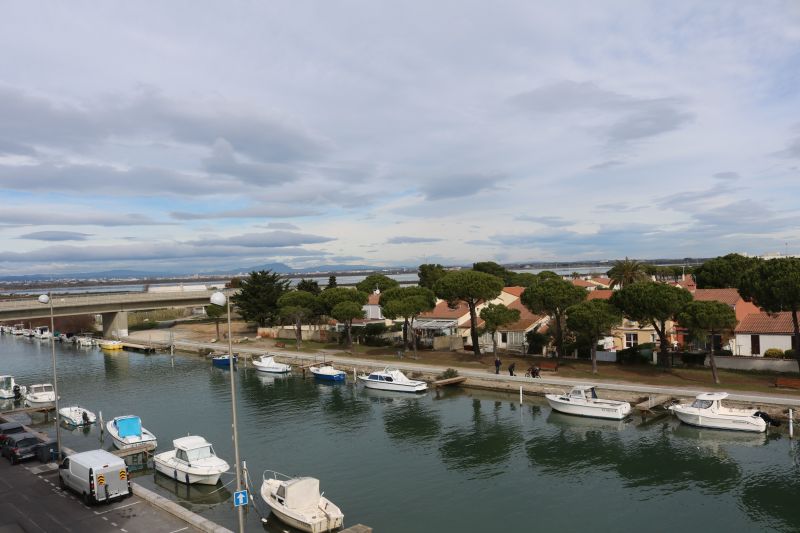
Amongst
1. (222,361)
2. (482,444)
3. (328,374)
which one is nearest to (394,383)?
(328,374)

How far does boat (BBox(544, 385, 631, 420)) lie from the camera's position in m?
43.2

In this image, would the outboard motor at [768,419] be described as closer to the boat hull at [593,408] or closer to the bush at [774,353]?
the boat hull at [593,408]

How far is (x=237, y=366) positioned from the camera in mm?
73750

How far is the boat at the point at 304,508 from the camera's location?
83.3 ft

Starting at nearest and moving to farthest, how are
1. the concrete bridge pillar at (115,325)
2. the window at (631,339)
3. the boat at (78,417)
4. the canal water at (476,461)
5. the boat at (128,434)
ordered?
the canal water at (476,461) → the boat at (128,434) → the boat at (78,417) → the window at (631,339) → the concrete bridge pillar at (115,325)

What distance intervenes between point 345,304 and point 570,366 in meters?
30.7

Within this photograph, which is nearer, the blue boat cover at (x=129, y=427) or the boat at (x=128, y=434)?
the boat at (x=128, y=434)

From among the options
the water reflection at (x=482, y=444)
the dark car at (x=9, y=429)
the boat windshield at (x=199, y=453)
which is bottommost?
the water reflection at (x=482, y=444)

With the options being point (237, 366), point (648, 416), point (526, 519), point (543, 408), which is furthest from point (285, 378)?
point (526, 519)

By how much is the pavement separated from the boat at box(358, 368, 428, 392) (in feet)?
102

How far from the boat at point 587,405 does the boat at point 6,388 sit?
53007mm

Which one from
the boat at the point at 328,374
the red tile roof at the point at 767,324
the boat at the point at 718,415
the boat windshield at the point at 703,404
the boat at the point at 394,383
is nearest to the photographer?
the boat at the point at 718,415

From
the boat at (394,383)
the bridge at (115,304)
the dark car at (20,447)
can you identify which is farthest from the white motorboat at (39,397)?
the bridge at (115,304)

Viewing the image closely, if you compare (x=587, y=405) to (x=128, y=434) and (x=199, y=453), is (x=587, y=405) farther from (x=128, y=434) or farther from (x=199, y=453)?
(x=128, y=434)
